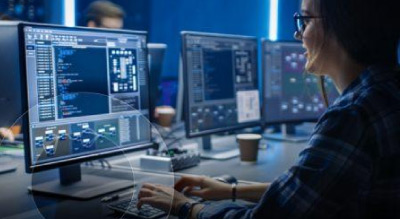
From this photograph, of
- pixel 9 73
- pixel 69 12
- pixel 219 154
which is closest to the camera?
pixel 9 73

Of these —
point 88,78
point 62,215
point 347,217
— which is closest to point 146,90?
point 88,78

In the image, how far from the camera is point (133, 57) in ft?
5.65

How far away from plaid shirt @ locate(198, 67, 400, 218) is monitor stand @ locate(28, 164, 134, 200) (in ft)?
2.20

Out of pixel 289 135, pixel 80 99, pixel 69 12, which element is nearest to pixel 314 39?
pixel 80 99

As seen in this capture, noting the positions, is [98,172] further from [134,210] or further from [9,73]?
[134,210]

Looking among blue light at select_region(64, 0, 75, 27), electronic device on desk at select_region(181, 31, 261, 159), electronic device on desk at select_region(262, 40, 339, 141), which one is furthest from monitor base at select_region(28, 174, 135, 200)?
blue light at select_region(64, 0, 75, 27)

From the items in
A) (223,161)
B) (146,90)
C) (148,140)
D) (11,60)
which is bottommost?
(223,161)

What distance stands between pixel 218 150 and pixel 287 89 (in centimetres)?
57

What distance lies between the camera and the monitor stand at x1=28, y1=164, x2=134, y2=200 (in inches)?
58.9

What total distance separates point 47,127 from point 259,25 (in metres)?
2.97

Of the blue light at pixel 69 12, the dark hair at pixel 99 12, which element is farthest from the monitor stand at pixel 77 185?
the dark hair at pixel 99 12

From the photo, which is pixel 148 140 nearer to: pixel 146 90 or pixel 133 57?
pixel 146 90

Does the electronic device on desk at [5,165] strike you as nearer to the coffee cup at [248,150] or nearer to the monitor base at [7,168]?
the monitor base at [7,168]

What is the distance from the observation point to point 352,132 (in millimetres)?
936
